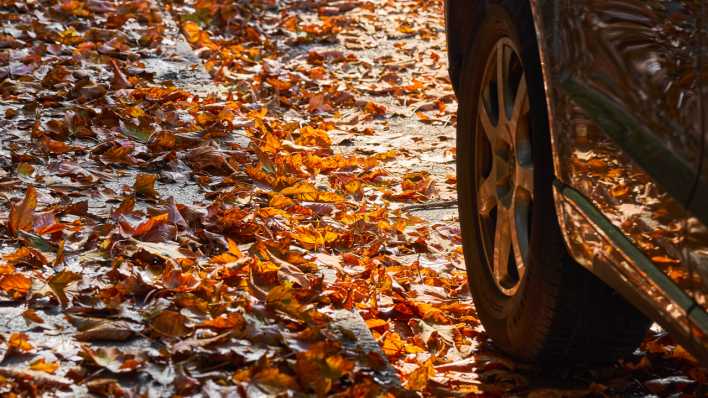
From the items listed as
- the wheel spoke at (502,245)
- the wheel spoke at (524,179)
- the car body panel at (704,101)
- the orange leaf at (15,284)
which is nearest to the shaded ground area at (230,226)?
the orange leaf at (15,284)

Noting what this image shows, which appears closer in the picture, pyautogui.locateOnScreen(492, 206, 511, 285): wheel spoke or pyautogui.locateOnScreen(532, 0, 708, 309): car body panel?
pyautogui.locateOnScreen(532, 0, 708, 309): car body panel

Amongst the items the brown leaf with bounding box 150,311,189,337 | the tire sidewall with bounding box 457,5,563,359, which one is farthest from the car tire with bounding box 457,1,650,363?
the brown leaf with bounding box 150,311,189,337

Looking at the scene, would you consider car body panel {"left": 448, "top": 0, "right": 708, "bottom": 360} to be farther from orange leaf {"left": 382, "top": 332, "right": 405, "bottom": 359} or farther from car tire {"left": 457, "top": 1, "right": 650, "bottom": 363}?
orange leaf {"left": 382, "top": 332, "right": 405, "bottom": 359}

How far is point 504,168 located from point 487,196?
161 millimetres

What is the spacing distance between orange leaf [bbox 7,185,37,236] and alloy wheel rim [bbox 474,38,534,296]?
1622 mm

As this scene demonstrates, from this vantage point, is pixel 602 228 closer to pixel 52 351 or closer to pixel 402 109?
pixel 52 351

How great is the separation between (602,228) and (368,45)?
6.25 meters

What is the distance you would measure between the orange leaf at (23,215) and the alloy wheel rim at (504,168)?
5.32 ft

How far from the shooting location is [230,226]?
422 cm

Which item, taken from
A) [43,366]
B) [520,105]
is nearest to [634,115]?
[520,105]

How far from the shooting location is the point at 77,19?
793 cm

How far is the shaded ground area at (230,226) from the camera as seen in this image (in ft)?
9.89

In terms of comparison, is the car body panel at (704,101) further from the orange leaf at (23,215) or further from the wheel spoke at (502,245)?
the orange leaf at (23,215)

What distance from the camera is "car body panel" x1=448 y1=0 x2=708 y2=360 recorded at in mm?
2156
